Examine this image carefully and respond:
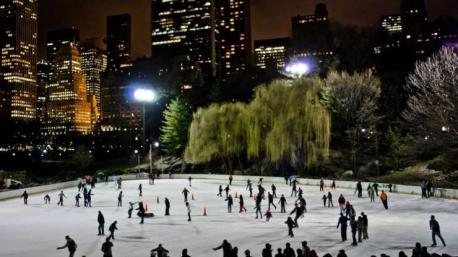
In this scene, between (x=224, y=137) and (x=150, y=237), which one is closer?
(x=150, y=237)

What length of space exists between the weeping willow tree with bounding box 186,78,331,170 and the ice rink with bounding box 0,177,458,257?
15.7 m

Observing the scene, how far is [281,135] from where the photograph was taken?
4878 cm

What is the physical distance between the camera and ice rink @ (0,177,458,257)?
688 inches

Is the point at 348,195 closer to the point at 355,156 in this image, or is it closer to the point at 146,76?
the point at 355,156

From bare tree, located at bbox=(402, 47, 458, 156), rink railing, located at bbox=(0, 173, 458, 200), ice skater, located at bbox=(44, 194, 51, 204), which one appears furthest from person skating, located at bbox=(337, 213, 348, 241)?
ice skater, located at bbox=(44, 194, 51, 204)

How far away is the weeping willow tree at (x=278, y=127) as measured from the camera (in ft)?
159

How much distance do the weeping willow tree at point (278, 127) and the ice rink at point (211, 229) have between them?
15.7 meters

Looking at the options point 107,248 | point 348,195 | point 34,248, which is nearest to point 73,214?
point 34,248

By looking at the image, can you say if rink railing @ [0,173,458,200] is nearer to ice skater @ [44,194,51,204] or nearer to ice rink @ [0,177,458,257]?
ice rink @ [0,177,458,257]

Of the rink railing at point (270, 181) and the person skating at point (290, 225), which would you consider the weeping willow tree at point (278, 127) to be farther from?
the person skating at point (290, 225)

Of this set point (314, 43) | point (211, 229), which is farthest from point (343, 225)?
point (314, 43)

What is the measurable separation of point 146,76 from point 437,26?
391 ft

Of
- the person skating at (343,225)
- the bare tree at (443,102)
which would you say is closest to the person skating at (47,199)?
the person skating at (343,225)

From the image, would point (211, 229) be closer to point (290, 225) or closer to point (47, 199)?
point (290, 225)
